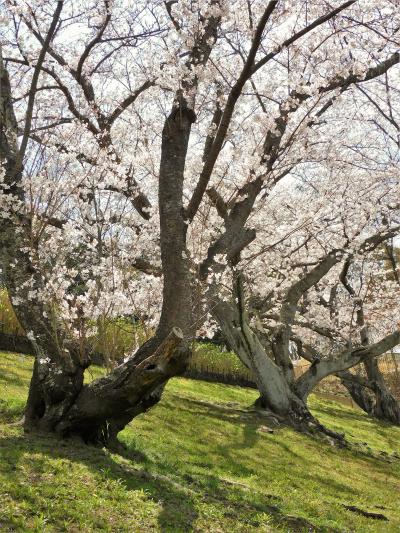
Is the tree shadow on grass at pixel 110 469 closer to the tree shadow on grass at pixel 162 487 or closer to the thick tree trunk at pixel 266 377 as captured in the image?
the tree shadow on grass at pixel 162 487

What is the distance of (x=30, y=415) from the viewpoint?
6898 mm

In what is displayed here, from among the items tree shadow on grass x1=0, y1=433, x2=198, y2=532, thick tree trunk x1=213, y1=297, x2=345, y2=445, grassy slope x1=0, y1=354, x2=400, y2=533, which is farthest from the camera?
thick tree trunk x1=213, y1=297, x2=345, y2=445

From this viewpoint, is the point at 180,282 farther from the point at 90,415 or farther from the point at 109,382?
the point at 90,415

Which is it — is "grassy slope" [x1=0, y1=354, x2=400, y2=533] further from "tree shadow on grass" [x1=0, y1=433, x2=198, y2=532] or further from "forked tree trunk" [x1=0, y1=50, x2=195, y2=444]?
"forked tree trunk" [x1=0, y1=50, x2=195, y2=444]

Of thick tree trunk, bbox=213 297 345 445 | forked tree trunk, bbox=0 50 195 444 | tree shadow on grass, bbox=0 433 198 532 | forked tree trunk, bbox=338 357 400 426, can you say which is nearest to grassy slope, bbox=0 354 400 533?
tree shadow on grass, bbox=0 433 198 532

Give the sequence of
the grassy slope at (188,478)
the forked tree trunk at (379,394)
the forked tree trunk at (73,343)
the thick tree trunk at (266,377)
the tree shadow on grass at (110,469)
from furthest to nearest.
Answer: the forked tree trunk at (379,394) → the thick tree trunk at (266,377) → the forked tree trunk at (73,343) → the tree shadow on grass at (110,469) → the grassy slope at (188,478)

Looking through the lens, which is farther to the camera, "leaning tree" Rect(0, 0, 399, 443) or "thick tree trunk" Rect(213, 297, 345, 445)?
"thick tree trunk" Rect(213, 297, 345, 445)

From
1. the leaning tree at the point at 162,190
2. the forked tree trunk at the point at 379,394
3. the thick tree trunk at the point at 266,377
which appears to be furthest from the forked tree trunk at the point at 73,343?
the forked tree trunk at the point at 379,394

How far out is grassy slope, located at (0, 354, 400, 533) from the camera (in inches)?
187

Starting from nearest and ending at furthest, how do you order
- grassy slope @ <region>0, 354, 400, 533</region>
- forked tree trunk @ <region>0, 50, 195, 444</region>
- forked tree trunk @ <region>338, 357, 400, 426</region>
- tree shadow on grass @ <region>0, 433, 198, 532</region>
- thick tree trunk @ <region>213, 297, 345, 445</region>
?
1. grassy slope @ <region>0, 354, 400, 533</region>
2. tree shadow on grass @ <region>0, 433, 198, 532</region>
3. forked tree trunk @ <region>0, 50, 195, 444</region>
4. thick tree trunk @ <region>213, 297, 345, 445</region>
5. forked tree trunk @ <region>338, 357, 400, 426</region>

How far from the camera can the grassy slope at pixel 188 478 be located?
187 inches

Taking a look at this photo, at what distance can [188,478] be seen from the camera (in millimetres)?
7000

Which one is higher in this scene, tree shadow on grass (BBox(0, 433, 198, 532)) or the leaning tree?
the leaning tree

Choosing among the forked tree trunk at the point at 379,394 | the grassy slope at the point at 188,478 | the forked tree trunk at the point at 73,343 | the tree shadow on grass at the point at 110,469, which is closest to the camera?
the grassy slope at the point at 188,478
